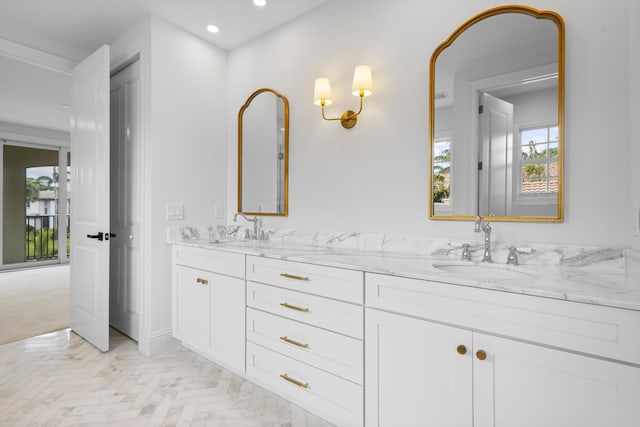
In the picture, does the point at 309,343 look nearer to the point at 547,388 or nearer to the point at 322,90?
the point at 547,388

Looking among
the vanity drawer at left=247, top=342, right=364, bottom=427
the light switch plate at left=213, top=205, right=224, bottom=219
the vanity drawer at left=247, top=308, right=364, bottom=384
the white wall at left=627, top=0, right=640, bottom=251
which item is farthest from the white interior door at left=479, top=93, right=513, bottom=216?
the light switch plate at left=213, top=205, right=224, bottom=219

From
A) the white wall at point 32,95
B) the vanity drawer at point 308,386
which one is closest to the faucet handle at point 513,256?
the vanity drawer at point 308,386

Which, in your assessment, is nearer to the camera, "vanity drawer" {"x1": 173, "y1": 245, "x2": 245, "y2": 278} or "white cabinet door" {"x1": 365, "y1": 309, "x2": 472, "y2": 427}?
"white cabinet door" {"x1": 365, "y1": 309, "x2": 472, "y2": 427}

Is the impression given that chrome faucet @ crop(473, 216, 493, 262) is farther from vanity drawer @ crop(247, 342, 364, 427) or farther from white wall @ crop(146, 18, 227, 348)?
white wall @ crop(146, 18, 227, 348)

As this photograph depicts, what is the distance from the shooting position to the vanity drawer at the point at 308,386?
5.13ft

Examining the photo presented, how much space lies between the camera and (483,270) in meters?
1.59

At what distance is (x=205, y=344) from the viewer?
2305mm

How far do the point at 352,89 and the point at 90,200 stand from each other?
226 centimetres

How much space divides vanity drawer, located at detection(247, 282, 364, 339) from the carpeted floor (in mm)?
2390

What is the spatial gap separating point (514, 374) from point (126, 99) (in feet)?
10.7

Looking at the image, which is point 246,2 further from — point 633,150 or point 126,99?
point 633,150

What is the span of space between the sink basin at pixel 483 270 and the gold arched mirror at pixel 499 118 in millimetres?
263

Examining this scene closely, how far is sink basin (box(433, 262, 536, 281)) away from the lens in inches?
59.0

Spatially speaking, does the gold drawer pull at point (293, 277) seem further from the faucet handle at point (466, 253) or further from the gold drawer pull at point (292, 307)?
the faucet handle at point (466, 253)
